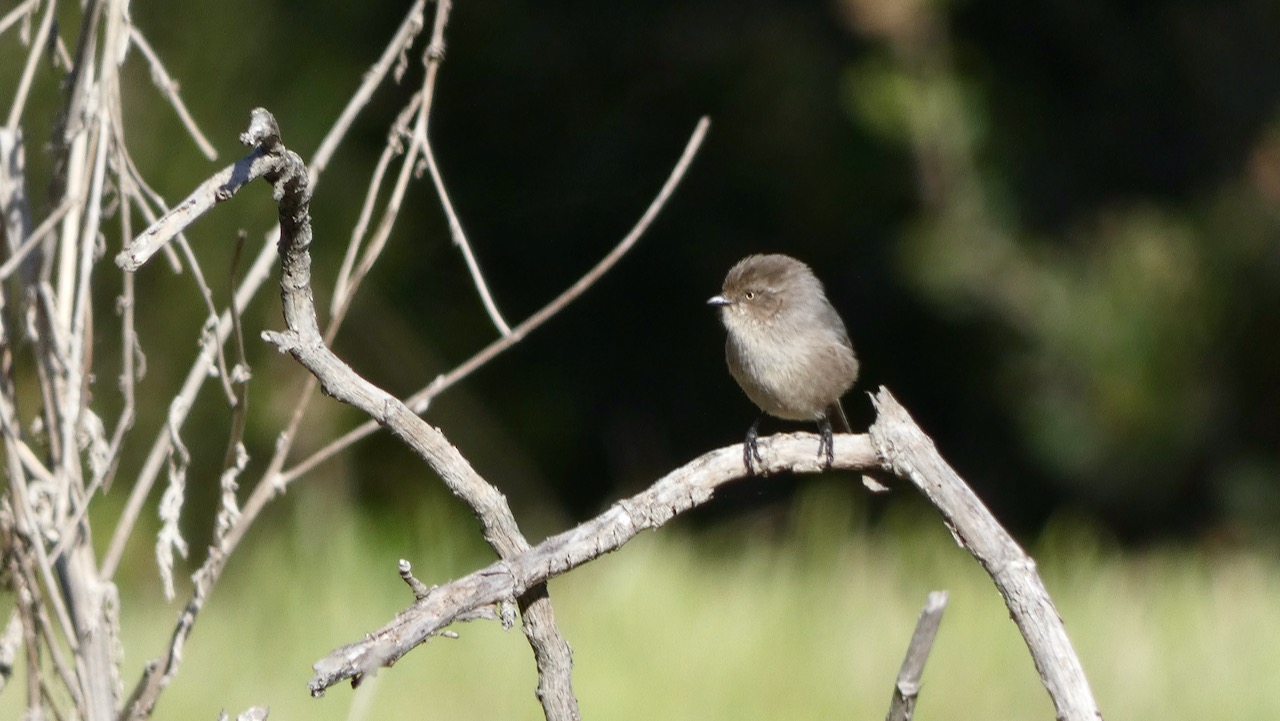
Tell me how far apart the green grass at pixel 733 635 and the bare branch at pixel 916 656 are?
2019 millimetres

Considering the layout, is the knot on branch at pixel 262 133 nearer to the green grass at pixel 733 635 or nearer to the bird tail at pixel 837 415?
the green grass at pixel 733 635

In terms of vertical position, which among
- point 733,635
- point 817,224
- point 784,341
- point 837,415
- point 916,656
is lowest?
point 916,656

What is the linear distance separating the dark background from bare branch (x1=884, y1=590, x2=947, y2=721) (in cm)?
499

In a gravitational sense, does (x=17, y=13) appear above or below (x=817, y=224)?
below

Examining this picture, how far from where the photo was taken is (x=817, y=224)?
7859 mm

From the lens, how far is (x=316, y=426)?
7.16 m

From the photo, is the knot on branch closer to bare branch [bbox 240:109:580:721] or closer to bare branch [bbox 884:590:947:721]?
bare branch [bbox 240:109:580:721]

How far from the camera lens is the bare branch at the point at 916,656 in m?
1.81

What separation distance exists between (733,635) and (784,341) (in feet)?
3.50

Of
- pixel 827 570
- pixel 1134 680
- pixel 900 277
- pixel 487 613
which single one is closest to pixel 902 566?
pixel 827 570

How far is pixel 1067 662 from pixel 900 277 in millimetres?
5584

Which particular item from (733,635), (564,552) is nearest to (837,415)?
(733,635)

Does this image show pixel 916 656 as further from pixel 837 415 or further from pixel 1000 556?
pixel 837 415

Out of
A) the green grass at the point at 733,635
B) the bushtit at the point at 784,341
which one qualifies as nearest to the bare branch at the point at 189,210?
the green grass at the point at 733,635
